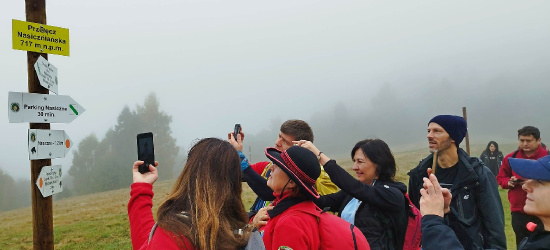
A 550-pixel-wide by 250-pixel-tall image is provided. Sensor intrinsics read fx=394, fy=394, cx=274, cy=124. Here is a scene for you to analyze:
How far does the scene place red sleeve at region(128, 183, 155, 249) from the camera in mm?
2365

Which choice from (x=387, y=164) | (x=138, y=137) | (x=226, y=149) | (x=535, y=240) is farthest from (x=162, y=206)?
(x=387, y=164)

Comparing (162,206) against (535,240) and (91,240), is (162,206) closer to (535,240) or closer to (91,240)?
(535,240)

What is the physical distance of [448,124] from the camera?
3.99 metres

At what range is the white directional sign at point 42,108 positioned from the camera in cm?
434

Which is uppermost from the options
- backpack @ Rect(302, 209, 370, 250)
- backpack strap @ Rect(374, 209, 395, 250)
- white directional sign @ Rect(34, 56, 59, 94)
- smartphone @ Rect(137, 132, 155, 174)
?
white directional sign @ Rect(34, 56, 59, 94)

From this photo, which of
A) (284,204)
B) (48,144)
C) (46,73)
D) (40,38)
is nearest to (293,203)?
(284,204)

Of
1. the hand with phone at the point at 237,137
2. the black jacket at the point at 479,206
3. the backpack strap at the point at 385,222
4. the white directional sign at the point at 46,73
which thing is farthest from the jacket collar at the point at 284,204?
the white directional sign at the point at 46,73

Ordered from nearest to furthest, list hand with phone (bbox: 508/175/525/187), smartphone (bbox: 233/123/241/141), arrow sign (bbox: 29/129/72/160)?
arrow sign (bbox: 29/129/72/160) < smartphone (bbox: 233/123/241/141) < hand with phone (bbox: 508/175/525/187)

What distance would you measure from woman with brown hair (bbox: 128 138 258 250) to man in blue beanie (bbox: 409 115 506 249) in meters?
1.98

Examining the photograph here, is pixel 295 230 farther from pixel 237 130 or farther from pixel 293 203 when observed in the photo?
pixel 237 130

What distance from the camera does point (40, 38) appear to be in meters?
4.67

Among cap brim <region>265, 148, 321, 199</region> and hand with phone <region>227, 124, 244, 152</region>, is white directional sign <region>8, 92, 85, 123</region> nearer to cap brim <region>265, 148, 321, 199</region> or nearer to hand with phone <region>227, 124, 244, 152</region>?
hand with phone <region>227, 124, 244, 152</region>

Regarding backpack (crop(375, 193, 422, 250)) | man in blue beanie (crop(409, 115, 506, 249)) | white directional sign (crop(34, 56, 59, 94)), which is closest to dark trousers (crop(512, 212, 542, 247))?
man in blue beanie (crop(409, 115, 506, 249))

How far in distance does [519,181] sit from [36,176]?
6655mm
